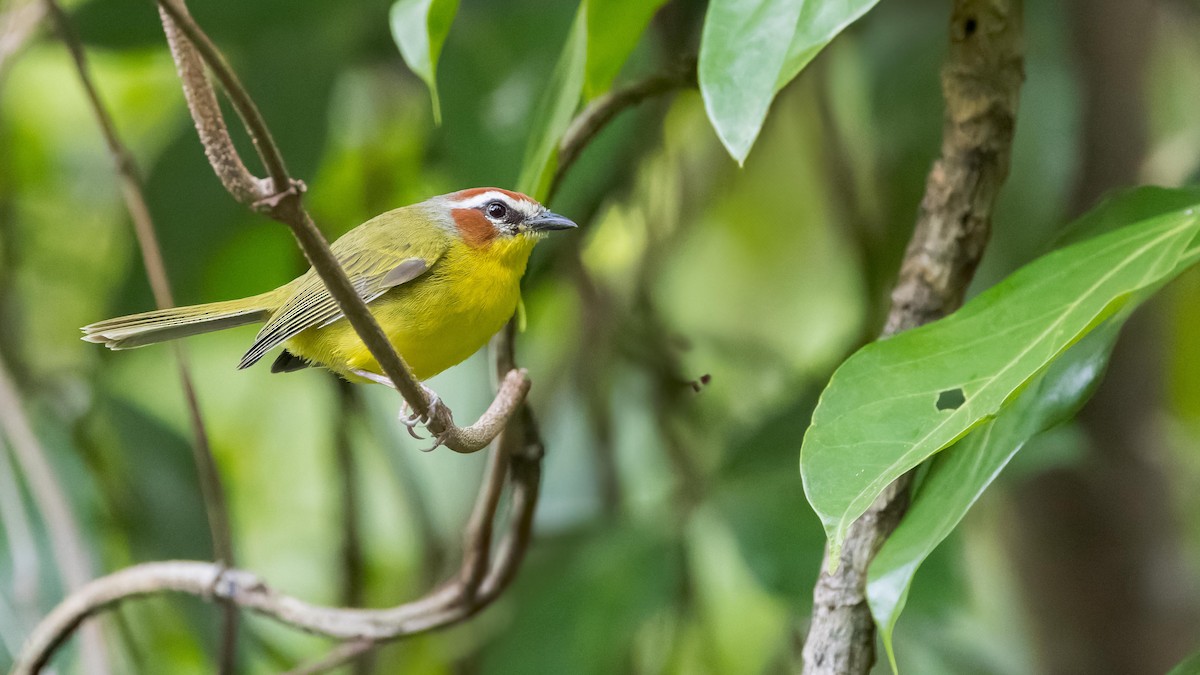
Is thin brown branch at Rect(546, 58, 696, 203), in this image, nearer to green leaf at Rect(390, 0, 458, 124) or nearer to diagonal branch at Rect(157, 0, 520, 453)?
green leaf at Rect(390, 0, 458, 124)

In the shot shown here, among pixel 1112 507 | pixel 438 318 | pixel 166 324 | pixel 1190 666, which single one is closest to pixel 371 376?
pixel 438 318

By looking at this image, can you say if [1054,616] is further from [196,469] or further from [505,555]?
[196,469]

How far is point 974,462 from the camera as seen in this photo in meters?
1.37

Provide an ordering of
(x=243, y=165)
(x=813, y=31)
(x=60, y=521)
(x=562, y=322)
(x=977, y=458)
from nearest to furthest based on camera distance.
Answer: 1. (x=243, y=165)
2. (x=813, y=31)
3. (x=977, y=458)
4. (x=60, y=521)
5. (x=562, y=322)

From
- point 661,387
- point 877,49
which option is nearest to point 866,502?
point 661,387

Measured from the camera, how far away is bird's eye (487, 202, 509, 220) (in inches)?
80.4

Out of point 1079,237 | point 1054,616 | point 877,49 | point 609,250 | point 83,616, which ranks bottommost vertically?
point 1054,616

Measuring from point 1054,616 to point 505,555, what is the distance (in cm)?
149

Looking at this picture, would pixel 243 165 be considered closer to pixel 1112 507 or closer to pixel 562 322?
pixel 562 322

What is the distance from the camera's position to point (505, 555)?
75.9 inches

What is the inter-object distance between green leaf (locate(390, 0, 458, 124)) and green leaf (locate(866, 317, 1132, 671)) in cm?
78

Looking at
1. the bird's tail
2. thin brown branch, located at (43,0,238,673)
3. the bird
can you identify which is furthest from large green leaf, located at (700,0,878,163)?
thin brown branch, located at (43,0,238,673)

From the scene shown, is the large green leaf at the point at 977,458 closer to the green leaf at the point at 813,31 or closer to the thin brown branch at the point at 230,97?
the green leaf at the point at 813,31

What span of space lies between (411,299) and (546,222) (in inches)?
10.5
